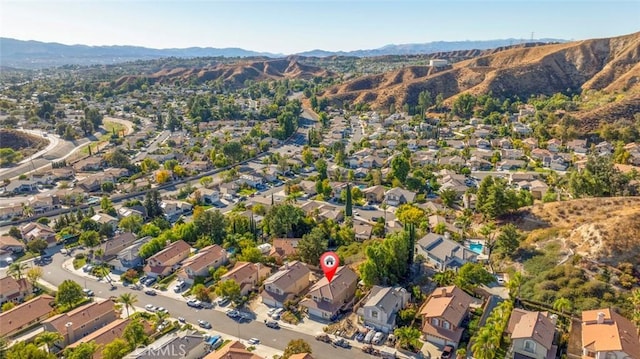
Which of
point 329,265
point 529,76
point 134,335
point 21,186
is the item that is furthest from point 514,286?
point 529,76

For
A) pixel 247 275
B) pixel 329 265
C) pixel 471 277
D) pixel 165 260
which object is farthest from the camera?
pixel 165 260

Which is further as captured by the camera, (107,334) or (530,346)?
(107,334)

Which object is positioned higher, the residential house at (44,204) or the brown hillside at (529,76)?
the brown hillside at (529,76)

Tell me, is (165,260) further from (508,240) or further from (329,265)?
(508,240)

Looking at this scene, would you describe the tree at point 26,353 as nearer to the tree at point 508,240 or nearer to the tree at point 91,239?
the tree at point 91,239

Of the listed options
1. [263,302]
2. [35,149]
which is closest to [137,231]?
[263,302]

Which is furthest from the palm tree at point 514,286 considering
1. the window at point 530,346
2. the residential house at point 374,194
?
the residential house at point 374,194

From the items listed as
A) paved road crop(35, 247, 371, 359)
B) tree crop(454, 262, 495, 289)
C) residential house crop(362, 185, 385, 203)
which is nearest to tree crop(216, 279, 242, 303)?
paved road crop(35, 247, 371, 359)

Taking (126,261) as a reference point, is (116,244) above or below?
above
